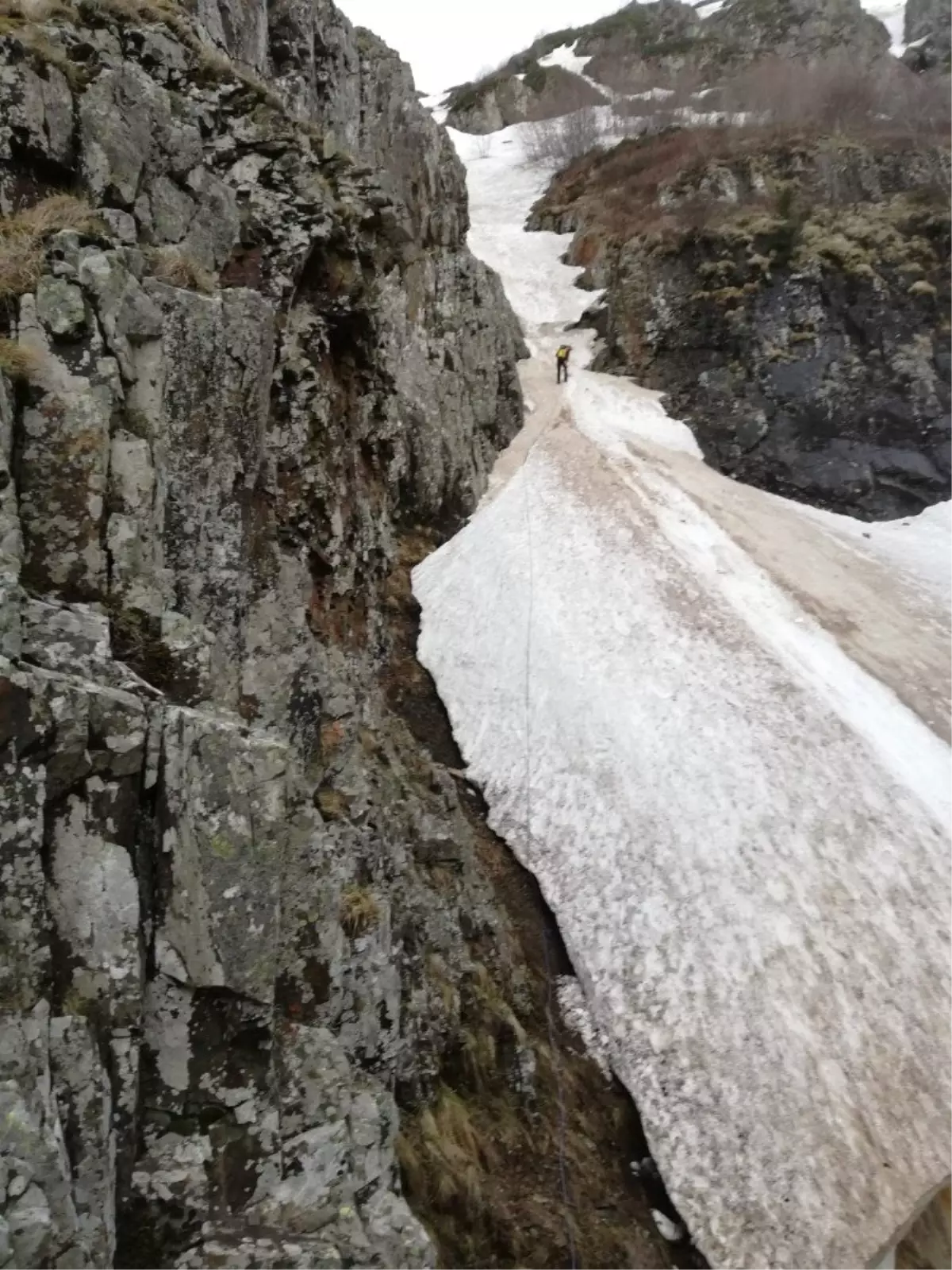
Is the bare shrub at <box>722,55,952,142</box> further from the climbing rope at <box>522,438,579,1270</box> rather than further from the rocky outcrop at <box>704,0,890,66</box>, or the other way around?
the climbing rope at <box>522,438,579,1270</box>

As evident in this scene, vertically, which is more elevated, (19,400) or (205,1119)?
(19,400)

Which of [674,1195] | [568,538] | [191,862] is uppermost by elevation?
[191,862]

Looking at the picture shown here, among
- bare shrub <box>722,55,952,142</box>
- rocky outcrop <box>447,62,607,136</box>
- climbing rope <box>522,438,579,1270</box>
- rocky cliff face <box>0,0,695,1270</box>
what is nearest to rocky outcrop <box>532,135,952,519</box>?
bare shrub <box>722,55,952,142</box>

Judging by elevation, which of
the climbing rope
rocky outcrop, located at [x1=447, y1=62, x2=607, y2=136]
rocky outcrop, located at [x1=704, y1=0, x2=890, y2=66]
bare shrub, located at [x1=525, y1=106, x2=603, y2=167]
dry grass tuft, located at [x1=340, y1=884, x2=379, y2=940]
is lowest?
the climbing rope

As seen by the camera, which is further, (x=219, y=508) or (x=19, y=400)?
(x=219, y=508)

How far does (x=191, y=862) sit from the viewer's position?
592 centimetres

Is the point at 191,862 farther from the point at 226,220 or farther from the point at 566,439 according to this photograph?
the point at 566,439

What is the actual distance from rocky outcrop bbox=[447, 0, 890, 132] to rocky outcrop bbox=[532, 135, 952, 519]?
44.6m

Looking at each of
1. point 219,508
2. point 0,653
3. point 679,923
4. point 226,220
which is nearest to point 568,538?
point 679,923

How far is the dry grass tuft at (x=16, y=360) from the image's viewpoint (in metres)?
6.57

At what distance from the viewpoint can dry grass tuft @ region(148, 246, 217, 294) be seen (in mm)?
8875

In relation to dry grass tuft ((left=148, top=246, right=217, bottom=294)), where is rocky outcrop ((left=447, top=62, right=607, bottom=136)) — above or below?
above

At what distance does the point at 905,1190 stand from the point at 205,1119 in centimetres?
1060

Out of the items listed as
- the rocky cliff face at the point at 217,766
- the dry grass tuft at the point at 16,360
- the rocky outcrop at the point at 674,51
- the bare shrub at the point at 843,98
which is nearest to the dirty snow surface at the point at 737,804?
the rocky cliff face at the point at 217,766
